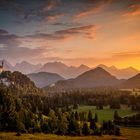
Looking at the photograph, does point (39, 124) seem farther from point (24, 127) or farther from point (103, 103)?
point (103, 103)

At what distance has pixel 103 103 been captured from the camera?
11806cm

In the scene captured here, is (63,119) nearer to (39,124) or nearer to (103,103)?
(39,124)

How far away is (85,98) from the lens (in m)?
140

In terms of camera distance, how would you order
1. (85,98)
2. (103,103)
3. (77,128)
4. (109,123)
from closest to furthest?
1. (77,128)
2. (109,123)
3. (103,103)
4. (85,98)

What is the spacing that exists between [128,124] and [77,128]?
775 inches

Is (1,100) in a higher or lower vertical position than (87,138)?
higher

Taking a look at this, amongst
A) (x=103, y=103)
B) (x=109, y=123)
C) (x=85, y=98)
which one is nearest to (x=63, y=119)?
(x=109, y=123)

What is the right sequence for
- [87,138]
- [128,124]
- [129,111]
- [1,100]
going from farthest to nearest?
[129,111], [1,100], [128,124], [87,138]

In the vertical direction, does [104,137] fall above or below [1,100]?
below

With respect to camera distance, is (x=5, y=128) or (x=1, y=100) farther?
(x=1, y=100)

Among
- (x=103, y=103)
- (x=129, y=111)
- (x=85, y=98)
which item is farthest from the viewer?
(x=85, y=98)

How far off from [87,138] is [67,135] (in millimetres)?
4614

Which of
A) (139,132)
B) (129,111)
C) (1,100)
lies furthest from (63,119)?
(129,111)

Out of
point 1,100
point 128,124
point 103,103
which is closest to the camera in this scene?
point 128,124
